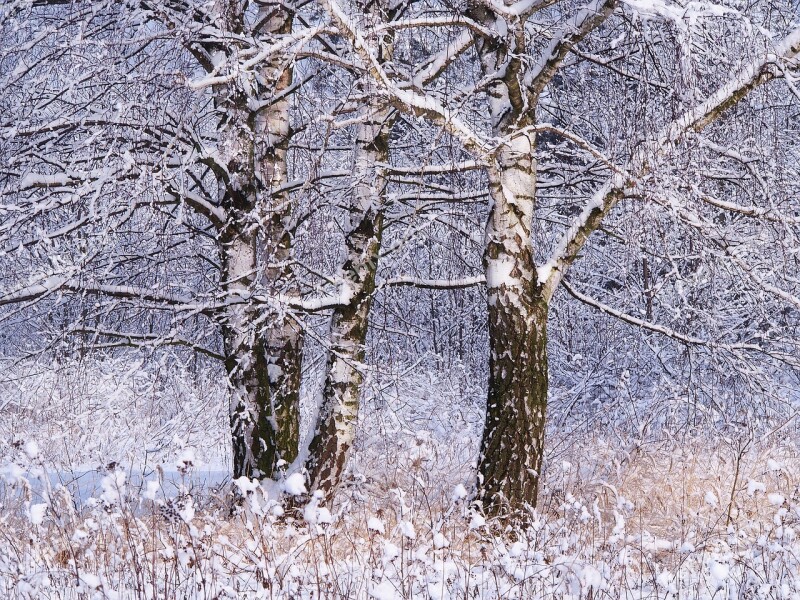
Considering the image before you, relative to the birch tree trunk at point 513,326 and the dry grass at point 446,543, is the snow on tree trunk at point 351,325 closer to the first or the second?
the dry grass at point 446,543

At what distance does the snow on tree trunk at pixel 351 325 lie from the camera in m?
5.38

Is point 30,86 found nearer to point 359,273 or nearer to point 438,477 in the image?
point 359,273

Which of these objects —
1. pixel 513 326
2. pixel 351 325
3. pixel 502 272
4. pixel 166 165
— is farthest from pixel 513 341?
pixel 166 165

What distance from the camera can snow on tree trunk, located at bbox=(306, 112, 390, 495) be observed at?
5375 mm

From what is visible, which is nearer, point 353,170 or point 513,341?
point 513,341

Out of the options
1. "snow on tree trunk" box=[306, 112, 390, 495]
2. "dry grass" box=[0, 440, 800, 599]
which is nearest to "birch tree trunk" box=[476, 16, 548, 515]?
"dry grass" box=[0, 440, 800, 599]

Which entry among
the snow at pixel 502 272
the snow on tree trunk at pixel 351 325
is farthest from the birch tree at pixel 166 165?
the snow at pixel 502 272

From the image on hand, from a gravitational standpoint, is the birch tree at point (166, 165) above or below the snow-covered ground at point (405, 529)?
above

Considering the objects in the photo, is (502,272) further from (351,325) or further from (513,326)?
(351,325)

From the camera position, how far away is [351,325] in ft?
17.9

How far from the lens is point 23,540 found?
4391mm

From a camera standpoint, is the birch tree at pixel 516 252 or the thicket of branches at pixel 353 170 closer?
the thicket of branches at pixel 353 170

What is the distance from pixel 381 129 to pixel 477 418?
5090 mm

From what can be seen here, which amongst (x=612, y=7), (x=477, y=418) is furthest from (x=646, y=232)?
(x=477, y=418)
